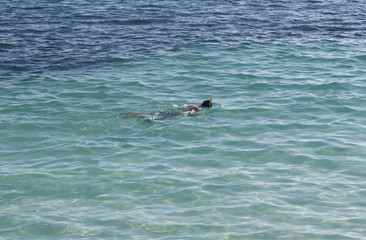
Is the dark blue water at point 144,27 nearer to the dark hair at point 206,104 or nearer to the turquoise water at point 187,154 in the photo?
the turquoise water at point 187,154

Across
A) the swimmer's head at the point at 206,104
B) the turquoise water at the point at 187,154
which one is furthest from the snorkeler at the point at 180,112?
the turquoise water at the point at 187,154

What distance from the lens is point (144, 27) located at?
28.2 m

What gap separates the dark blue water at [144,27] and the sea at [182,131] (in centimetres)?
15

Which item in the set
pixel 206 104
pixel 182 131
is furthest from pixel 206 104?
pixel 182 131

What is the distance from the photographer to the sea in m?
10.8

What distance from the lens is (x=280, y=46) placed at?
24.5 metres

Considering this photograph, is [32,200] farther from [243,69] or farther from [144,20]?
[144,20]

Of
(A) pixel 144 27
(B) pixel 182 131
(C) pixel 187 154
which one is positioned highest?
(A) pixel 144 27

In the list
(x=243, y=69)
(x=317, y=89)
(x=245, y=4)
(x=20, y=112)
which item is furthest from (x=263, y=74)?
(x=245, y=4)

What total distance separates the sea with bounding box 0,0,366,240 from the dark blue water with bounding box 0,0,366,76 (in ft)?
0.50

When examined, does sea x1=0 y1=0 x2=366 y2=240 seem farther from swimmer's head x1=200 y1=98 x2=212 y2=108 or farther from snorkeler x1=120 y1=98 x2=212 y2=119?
swimmer's head x1=200 y1=98 x2=212 y2=108

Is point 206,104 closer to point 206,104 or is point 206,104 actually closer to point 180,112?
point 206,104

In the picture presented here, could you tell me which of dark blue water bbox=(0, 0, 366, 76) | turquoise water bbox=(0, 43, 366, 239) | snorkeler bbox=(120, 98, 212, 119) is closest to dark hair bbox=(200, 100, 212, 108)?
snorkeler bbox=(120, 98, 212, 119)

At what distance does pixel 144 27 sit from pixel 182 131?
1423 cm
